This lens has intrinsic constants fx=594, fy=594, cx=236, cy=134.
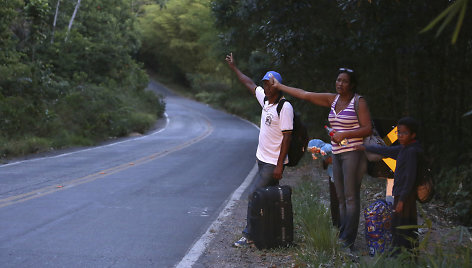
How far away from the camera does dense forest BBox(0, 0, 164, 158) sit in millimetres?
23438

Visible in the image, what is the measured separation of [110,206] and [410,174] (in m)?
5.82

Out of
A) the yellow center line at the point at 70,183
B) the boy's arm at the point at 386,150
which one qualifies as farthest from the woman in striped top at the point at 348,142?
the yellow center line at the point at 70,183

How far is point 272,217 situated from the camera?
6.59 metres

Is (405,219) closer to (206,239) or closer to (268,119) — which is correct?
(268,119)

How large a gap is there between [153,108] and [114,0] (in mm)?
9502

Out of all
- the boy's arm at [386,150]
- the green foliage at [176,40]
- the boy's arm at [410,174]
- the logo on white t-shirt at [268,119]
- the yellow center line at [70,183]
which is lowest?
the yellow center line at [70,183]

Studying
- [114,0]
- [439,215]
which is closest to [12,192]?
[439,215]

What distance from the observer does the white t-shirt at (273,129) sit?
650cm

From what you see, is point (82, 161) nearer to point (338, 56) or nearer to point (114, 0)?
point (338, 56)

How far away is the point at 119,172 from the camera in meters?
14.8

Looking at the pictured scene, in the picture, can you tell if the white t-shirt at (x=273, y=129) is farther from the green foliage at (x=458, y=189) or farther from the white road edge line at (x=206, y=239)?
the green foliage at (x=458, y=189)

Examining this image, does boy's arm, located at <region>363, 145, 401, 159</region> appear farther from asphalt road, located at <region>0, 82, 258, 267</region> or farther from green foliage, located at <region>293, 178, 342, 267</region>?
asphalt road, located at <region>0, 82, 258, 267</region>

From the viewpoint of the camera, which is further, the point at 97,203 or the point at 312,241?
the point at 97,203

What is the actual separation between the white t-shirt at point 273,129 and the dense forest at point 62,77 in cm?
Result: 1425
